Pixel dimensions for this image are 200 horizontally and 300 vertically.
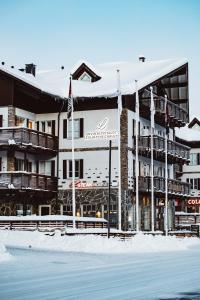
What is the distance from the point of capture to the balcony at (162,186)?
1693 inches

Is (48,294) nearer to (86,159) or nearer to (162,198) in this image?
(86,159)

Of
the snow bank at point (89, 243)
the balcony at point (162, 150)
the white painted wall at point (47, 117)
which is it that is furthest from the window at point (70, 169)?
the snow bank at point (89, 243)

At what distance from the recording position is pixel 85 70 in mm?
47031

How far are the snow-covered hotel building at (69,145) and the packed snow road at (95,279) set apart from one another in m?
22.4

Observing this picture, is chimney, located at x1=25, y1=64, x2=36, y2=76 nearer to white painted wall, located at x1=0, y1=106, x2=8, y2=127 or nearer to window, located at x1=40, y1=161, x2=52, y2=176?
white painted wall, located at x1=0, y1=106, x2=8, y2=127

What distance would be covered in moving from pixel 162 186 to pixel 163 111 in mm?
5915

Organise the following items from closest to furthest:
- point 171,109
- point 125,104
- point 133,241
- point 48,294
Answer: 1. point 48,294
2. point 133,241
3. point 125,104
4. point 171,109

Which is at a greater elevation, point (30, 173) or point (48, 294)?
point (30, 173)

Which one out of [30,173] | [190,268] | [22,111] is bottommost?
[190,268]

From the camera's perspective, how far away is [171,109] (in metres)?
48.2

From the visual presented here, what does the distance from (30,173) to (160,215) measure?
1360 centimetres

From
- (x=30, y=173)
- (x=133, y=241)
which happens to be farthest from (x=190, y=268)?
(x=30, y=173)

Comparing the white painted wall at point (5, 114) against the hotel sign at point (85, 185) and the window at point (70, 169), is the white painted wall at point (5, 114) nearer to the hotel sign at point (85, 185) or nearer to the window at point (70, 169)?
the window at point (70, 169)

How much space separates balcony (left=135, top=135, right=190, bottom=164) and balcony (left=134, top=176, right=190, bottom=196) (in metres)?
1.96
